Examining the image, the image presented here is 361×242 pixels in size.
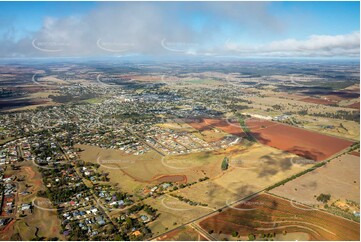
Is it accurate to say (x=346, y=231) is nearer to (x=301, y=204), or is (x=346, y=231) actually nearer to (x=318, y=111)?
(x=301, y=204)

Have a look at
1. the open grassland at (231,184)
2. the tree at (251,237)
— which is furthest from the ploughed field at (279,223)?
the open grassland at (231,184)

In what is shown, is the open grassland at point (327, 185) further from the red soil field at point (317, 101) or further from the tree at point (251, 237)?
the red soil field at point (317, 101)

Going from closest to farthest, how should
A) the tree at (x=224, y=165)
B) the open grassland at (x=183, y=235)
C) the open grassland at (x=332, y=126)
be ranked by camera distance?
the open grassland at (x=183, y=235), the tree at (x=224, y=165), the open grassland at (x=332, y=126)

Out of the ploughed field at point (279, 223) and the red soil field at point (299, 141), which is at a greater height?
the red soil field at point (299, 141)

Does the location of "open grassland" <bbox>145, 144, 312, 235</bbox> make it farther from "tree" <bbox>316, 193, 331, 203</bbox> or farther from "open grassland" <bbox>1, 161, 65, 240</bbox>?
"open grassland" <bbox>1, 161, 65, 240</bbox>

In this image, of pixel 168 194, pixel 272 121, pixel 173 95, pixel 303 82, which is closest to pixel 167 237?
pixel 168 194

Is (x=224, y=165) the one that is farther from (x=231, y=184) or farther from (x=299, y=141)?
(x=299, y=141)

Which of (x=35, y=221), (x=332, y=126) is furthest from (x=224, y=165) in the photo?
(x=332, y=126)
